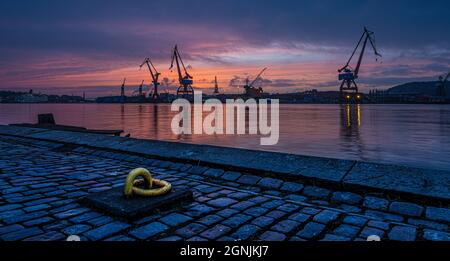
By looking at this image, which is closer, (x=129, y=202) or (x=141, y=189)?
(x=129, y=202)

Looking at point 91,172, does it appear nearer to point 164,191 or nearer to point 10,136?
point 164,191

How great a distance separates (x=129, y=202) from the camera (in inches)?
139

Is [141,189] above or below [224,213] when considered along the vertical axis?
above

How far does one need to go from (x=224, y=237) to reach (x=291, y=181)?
7.19ft

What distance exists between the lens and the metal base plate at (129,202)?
3291mm

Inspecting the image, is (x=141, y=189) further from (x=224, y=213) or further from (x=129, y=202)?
(x=224, y=213)

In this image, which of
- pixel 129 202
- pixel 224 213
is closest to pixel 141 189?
pixel 129 202

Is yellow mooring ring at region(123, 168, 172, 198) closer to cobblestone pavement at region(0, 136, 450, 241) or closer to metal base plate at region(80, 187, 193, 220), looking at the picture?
metal base plate at region(80, 187, 193, 220)

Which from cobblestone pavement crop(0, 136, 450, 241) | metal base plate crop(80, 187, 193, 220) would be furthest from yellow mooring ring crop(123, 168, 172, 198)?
cobblestone pavement crop(0, 136, 450, 241)

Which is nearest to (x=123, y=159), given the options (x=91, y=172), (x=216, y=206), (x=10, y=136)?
(x=91, y=172)

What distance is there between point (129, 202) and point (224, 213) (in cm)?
111

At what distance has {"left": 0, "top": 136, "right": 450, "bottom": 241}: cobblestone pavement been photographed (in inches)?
114

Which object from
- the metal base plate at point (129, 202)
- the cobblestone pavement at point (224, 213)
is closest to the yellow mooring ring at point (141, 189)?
the metal base plate at point (129, 202)
